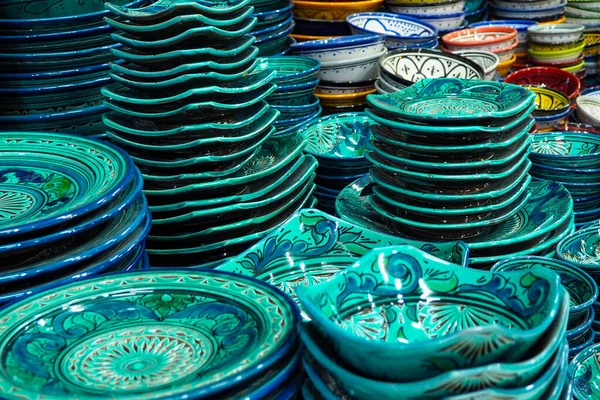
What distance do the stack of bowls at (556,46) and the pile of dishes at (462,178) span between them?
119 centimetres

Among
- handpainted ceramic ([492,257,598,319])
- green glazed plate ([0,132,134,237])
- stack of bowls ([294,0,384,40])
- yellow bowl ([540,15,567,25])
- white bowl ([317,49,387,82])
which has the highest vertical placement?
green glazed plate ([0,132,134,237])

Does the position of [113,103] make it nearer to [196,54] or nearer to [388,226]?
[196,54]

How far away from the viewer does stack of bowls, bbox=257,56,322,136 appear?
1.80m

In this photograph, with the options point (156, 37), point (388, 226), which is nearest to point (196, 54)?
point (156, 37)

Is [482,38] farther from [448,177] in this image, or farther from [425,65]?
[448,177]

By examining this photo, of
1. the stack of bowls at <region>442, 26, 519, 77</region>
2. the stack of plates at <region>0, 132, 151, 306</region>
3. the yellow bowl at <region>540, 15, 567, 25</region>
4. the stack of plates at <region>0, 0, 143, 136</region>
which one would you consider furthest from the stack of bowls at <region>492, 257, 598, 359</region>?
the yellow bowl at <region>540, 15, 567, 25</region>

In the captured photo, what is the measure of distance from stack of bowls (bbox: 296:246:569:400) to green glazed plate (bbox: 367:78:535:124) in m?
0.43

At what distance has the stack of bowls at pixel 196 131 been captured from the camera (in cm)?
127

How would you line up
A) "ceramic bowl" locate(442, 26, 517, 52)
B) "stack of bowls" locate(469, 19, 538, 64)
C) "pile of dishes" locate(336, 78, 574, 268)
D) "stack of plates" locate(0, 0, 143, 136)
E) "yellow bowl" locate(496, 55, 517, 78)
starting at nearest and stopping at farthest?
"pile of dishes" locate(336, 78, 574, 268) → "stack of plates" locate(0, 0, 143, 136) → "ceramic bowl" locate(442, 26, 517, 52) → "yellow bowl" locate(496, 55, 517, 78) → "stack of bowls" locate(469, 19, 538, 64)

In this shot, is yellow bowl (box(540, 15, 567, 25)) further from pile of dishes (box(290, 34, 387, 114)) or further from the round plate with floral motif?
the round plate with floral motif

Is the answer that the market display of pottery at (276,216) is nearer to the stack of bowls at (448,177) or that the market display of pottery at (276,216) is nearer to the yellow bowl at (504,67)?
the stack of bowls at (448,177)

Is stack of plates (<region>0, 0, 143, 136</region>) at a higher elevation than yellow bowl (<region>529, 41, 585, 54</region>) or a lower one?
higher

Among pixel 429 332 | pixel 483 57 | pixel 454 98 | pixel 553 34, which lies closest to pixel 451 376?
pixel 429 332

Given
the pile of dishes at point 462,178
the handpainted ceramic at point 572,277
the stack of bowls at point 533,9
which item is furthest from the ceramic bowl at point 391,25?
the handpainted ceramic at point 572,277
